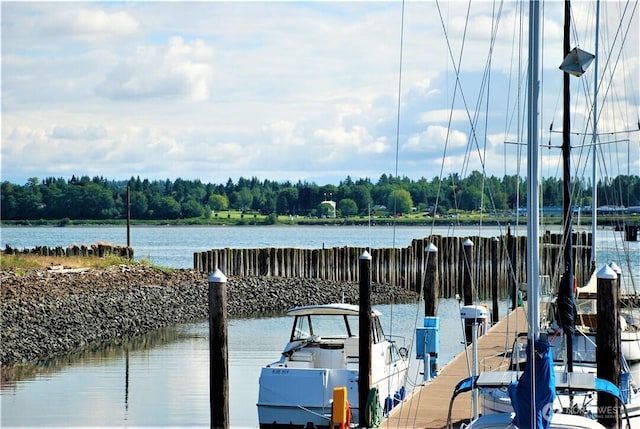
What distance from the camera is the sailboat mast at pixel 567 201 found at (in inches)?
579

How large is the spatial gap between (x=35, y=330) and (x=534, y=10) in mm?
26875

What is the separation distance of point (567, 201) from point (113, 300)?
88.5ft

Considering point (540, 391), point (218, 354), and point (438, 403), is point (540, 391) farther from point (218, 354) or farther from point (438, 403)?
point (438, 403)

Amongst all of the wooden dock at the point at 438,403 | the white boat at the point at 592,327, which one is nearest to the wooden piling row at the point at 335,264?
the wooden dock at the point at 438,403

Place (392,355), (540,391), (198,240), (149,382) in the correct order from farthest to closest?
(198,240)
(149,382)
(392,355)
(540,391)

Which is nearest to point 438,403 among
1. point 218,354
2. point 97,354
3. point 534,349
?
point 218,354

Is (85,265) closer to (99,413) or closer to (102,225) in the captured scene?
(99,413)

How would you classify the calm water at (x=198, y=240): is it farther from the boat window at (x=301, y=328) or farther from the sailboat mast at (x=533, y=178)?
the sailboat mast at (x=533, y=178)

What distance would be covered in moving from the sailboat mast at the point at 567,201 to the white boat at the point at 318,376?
4723 millimetres

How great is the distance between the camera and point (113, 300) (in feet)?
135

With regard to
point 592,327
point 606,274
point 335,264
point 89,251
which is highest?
point 606,274

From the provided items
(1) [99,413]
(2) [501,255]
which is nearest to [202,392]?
(1) [99,413]

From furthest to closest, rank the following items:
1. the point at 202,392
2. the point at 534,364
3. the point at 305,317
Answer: the point at 202,392, the point at 305,317, the point at 534,364

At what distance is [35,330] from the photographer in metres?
34.5
